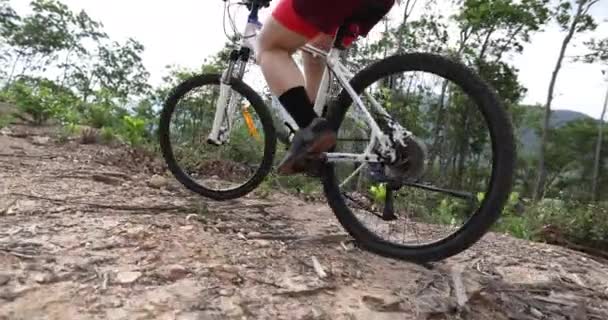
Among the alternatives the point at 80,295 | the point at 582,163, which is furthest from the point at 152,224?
the point at 582,163

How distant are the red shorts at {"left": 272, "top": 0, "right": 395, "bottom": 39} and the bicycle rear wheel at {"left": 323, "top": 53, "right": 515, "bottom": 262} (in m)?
0.20

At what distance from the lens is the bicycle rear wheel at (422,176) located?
1764 mm

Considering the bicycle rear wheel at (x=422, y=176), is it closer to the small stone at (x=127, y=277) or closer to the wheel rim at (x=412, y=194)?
the wheel rim at (x=412, y=194)

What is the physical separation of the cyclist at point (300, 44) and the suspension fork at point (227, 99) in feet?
2.55

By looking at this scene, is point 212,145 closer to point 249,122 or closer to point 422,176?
point 249,122

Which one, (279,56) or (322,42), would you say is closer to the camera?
(279,56)

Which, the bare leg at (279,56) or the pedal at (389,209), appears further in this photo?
the pedal at (389,209)

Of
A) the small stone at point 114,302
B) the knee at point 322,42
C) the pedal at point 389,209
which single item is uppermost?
the knee at point 322,42

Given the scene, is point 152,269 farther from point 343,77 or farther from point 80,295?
point 343,77

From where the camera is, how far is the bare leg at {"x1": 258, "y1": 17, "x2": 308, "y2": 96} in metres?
2.05

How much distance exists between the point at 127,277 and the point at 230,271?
34 cm

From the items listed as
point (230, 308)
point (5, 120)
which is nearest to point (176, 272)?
point (230, 308)

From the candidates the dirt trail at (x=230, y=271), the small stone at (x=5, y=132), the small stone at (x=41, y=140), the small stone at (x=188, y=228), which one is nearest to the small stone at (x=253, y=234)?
the dirt trail at (x=230, y=271)

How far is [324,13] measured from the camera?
1907mm
